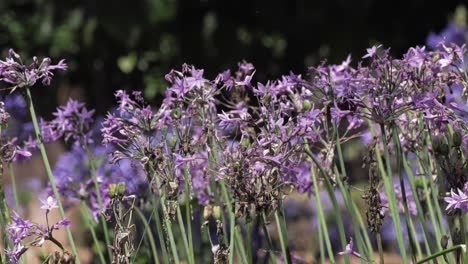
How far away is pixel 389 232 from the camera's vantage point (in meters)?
4.16

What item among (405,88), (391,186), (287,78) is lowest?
(391,186)

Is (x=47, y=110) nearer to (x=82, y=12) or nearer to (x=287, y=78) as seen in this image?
(x=82, y=12)

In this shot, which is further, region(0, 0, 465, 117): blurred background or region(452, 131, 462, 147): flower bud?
region(0, 0, 465, 117): blurred background

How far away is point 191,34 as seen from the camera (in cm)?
412

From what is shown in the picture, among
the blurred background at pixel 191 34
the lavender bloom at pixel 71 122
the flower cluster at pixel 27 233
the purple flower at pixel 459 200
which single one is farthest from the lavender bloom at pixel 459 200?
the blurred background at pixel 191 34

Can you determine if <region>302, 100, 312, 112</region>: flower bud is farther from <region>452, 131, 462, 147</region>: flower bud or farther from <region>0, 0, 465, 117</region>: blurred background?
<region>0, 0, 465, 117</region>: blurred background

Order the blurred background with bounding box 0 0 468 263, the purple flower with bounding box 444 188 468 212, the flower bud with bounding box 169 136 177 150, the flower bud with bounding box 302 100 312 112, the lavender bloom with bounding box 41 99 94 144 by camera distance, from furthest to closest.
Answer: the blurred background with bounding box 0 0 468 263
the lavender bloom with bounding box 41 99 94 144
the flower bud with bounding box 302 100 312 112
the flower bud with bounding box 169 136 177 150
the purple flower with bounding box 444 188 468 212

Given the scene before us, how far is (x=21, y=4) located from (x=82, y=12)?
848 mm

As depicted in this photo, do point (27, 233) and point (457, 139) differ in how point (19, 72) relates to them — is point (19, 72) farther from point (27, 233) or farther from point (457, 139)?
point (457, 139)

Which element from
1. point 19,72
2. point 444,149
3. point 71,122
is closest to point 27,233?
point 19,72

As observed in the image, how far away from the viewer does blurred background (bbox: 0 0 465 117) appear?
148 inches

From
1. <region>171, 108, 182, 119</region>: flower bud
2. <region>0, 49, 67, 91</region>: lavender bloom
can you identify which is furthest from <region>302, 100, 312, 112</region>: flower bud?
<region>0, 49, 67, 91</region>: lavender bloom

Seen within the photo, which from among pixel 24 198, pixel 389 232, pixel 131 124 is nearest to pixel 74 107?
pixel 131 124

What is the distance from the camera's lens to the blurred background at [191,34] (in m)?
3.76
